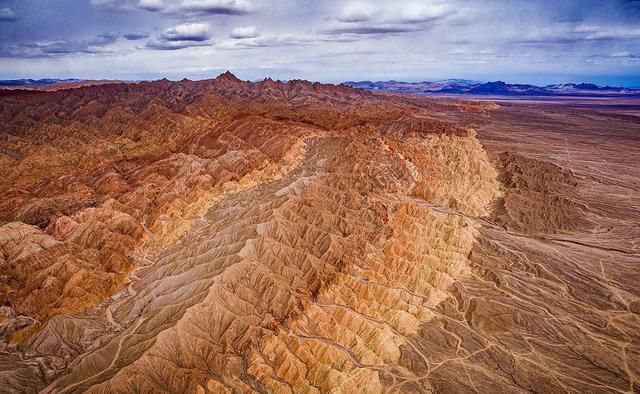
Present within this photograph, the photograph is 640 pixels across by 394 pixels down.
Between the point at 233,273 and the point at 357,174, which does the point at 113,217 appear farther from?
the point at 357,174

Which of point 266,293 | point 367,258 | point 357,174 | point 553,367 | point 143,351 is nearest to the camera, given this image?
point 143,351

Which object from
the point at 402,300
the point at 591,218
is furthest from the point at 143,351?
the point at 591,218

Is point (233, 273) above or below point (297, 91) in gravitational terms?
below

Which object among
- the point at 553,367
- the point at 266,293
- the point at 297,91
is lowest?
the point at 553,367

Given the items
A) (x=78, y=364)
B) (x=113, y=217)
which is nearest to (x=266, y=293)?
(x=78, y=364)

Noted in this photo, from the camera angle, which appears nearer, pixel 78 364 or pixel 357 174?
pixel 78 364

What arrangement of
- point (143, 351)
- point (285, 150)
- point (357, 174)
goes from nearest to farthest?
point (143, 351) < point (357, 174) < point (285, 150)

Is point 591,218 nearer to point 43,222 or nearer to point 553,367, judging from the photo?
point 553,367
